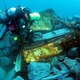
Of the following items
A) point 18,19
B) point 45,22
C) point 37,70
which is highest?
point 45,22

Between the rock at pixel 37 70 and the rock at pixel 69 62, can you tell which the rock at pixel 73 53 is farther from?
the rock at pixel 37 70

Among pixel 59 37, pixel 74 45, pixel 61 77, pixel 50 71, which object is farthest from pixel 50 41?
pixel 61 77

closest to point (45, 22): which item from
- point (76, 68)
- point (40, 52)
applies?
point (40, 52)

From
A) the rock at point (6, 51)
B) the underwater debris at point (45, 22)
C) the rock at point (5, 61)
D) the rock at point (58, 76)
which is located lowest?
the rock at point (58, 76)

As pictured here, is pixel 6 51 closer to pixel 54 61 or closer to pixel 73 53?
pixel 54 61

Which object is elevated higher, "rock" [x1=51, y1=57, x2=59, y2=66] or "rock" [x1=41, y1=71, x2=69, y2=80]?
"rock" [x1=51, y1=57, x2=59, y2=66]

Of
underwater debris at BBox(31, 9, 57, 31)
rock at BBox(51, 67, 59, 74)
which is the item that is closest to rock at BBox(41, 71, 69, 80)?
rock at BBox(51, 67, 59, 74)

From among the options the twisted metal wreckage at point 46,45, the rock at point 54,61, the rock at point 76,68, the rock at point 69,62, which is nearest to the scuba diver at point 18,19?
the twisted metal wreckage at point 46,45

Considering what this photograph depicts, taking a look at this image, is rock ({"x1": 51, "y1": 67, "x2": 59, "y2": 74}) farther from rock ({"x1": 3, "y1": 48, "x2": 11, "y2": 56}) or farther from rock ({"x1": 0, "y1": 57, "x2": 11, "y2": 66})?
rock ({"x1": 3, "y1": 48, "x2": 11, "y2": 56})

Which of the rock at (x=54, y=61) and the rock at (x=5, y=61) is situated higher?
the rock at (x=5, y=61)

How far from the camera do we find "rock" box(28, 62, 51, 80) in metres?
5.44

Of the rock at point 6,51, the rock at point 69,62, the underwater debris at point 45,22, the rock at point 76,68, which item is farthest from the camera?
the underwater debris at point 45,22

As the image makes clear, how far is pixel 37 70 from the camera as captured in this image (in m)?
5.55

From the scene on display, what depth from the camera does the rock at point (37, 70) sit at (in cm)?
544
